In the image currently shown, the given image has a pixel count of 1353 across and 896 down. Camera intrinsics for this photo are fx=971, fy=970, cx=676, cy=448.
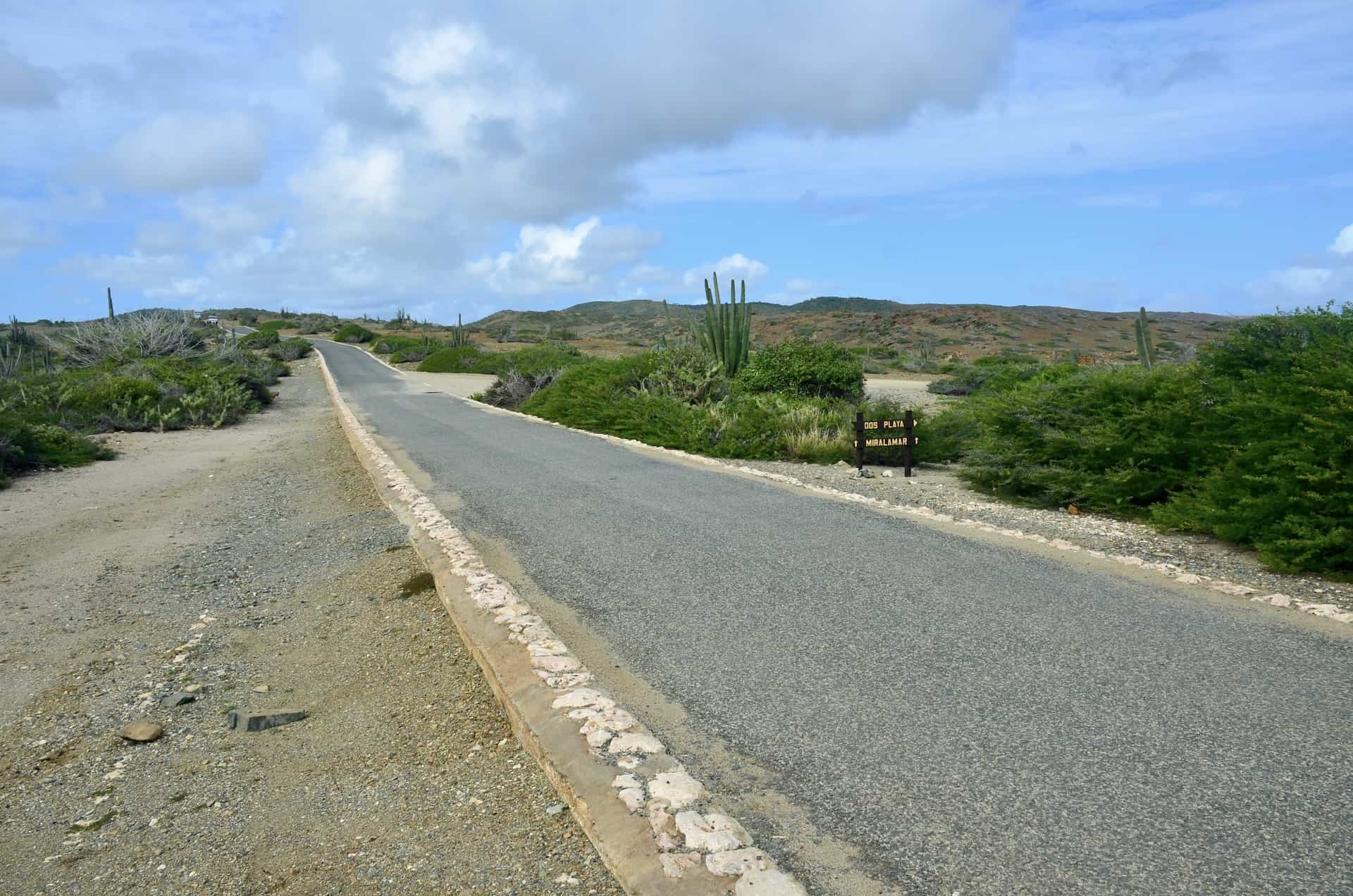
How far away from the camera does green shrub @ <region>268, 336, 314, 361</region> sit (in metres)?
59.0

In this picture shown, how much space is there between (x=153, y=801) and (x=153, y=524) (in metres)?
8.17

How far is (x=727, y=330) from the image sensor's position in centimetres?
2205

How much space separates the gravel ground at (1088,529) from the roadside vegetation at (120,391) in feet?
40.4

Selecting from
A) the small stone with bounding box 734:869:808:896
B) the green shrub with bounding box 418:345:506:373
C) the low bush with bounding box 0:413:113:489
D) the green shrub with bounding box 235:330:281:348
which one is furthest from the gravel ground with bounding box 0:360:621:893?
the green shrub with bounding box 235:330:281:348

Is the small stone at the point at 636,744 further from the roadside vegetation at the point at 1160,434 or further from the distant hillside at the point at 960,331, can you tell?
the distant hillside at the point at 960,331

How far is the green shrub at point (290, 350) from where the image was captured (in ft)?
194

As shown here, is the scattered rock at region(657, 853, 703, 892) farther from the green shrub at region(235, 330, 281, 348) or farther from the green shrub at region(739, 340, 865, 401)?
the green shrub at region(235, 330, 281, 348)

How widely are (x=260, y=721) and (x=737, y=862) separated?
3.41 meters

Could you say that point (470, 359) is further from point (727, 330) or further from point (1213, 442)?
point (1213, 442)

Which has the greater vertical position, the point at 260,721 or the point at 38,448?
the point at 38,448

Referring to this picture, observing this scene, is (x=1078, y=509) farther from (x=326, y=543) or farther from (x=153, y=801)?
(x=153, y=801)

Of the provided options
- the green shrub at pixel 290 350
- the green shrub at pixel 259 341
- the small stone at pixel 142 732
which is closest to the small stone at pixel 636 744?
the small stone at pixel 142 732

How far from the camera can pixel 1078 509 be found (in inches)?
403

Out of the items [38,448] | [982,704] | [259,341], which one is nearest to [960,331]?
[259,341]
